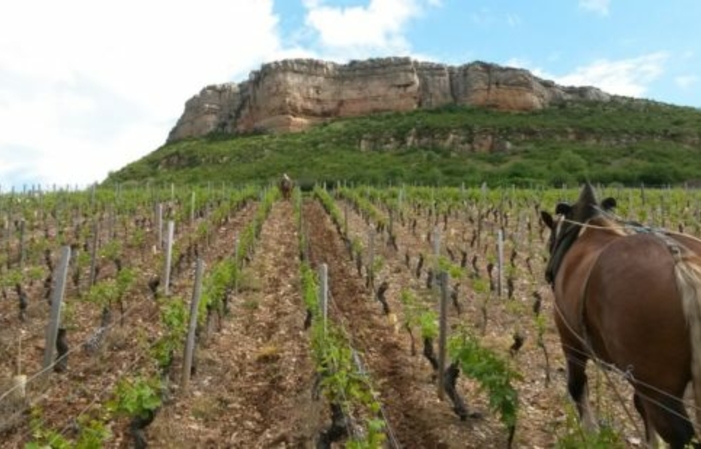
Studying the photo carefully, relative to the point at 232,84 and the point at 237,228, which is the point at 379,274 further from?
the point at 232,84

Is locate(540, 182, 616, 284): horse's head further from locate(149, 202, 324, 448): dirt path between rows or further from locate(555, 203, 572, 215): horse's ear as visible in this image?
locate(149, 202, 324, 448): dirt path between rows

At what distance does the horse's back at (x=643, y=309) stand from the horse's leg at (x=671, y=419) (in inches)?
3.3

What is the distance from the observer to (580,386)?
549 centimetres

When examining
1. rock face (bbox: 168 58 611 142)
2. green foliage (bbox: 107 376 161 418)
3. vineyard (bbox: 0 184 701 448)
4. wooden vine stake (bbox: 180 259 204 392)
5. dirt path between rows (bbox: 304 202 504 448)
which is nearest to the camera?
green foliage (bbox: 107 376 161 418)

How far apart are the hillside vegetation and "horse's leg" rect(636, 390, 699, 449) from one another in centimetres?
3832

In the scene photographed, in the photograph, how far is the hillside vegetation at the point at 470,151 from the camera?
46.3m

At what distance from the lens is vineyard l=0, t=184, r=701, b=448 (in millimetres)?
5637

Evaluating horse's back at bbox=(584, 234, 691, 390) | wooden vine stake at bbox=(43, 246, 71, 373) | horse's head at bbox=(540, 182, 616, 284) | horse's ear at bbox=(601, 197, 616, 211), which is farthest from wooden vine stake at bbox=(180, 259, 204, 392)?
horse's back at bbox=(584, 234, 691, 390)

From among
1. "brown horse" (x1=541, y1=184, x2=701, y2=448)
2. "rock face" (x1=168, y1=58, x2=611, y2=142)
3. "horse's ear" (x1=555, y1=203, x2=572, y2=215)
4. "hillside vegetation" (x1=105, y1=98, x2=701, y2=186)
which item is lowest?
"brown horse" (x1=541, y1=184, x2=701, y2=448)

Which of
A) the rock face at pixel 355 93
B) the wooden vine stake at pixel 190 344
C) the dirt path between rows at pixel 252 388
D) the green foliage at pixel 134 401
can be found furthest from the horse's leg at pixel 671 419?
the rock face at pixel 355 93

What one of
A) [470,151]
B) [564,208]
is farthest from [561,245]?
[470,151]

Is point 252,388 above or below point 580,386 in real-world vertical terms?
below

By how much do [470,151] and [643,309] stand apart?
184 feet

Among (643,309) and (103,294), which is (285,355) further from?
(643,309)
